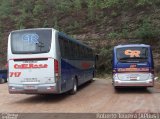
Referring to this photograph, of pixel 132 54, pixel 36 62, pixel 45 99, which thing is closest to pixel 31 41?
pixel 36 62

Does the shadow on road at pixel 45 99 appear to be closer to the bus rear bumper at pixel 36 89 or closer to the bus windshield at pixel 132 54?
the bus rear bumper at pixel 36 89

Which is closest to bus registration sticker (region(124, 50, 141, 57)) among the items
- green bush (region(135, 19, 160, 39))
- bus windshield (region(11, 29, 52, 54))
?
bus windshield (region(11, 29, 52, 54))

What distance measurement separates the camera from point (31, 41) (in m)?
15.0

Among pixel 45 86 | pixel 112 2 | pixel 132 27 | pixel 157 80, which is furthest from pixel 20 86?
pixel 112 2

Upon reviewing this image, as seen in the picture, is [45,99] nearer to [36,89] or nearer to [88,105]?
[36,89]

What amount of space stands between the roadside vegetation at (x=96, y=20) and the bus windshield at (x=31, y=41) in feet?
59.5

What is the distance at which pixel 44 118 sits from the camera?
1105 centimetres

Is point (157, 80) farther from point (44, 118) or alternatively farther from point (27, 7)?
point (27, 7)

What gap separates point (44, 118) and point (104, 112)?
2147 mm

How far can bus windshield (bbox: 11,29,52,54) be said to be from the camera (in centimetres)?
1477

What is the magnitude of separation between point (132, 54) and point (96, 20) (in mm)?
21184

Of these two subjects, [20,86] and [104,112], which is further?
[20,86]

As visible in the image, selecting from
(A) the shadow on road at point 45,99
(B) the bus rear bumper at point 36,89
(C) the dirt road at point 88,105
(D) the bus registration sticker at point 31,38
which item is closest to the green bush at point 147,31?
(A) the shadow on road at point 45,99

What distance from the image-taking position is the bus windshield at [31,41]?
1477 cm
